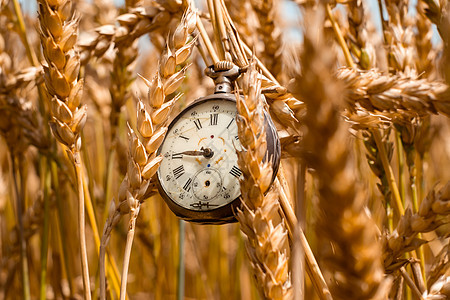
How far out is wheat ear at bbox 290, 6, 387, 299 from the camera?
337mm

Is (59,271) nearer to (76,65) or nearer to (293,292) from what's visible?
(76,65)

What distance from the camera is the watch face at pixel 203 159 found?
0.72m

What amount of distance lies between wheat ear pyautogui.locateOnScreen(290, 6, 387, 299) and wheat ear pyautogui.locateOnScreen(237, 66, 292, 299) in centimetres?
10

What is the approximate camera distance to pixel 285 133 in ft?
2.37

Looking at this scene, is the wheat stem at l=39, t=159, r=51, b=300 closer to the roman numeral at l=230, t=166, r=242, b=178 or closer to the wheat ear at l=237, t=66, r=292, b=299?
the roman numeral at l=230, t=166, r=242, b=178

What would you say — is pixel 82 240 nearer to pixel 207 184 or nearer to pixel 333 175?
pixel 207 184

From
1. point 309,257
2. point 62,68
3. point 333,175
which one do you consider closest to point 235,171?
point 309,257

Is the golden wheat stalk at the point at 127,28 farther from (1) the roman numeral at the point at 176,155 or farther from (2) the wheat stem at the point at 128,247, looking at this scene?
(2) the wheat stem at the point at 128,247

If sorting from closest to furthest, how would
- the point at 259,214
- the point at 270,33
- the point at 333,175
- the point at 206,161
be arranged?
1. the point at 333,175
2. the point at 259,214
3. the point at 206,161
4. the point at 270,33

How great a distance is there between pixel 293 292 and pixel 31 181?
5.10 ft

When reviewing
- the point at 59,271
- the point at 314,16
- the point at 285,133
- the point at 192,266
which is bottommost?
the point at 192,266

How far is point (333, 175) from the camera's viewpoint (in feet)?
1.14

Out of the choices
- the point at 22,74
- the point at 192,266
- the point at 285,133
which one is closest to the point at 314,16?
the point at 285,133

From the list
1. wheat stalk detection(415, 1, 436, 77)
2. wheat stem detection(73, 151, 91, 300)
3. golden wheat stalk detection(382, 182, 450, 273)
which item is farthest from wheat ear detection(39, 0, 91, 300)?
wheat stalk detection(415, 1, 436, 77)
